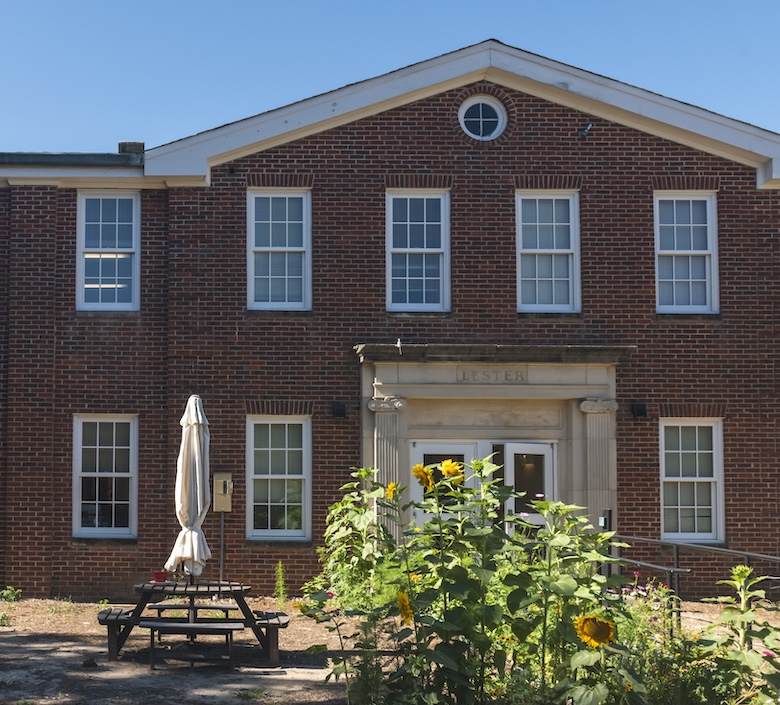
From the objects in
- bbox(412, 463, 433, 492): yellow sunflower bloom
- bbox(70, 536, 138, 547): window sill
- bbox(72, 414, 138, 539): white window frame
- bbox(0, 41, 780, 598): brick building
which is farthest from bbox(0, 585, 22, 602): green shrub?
bbox(412, 463, 433, 492): yellow sunflower bloom

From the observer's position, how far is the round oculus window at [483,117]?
17156 mm

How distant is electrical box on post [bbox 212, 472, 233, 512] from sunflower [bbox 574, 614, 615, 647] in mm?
10111

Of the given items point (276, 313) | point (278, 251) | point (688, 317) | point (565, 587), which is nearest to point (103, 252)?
point (278, 251)

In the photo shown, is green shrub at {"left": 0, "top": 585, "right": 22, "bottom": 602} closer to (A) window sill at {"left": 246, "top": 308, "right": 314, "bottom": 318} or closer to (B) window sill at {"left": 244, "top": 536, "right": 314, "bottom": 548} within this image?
(B) window sill at {"left": 244, "top": 536, "right": 314, "bottom": 548}

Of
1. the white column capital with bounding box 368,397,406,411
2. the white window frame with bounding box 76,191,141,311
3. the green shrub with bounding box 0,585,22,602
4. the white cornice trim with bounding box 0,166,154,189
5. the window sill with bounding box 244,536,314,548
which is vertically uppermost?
the white cornice trim with bounding box 0,166,154,189

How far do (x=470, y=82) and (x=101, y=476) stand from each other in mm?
8079

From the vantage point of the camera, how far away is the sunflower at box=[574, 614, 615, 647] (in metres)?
6.72

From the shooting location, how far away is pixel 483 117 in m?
17.2

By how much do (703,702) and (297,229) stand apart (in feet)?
35.6

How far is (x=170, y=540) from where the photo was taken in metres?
16.5

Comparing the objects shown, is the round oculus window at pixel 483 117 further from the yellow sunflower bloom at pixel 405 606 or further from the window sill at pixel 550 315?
the yellow sunflower bloom at pixel 405 606

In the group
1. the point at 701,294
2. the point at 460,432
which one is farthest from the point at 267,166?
the point at 701,294

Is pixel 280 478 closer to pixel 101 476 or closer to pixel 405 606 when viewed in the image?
pixel 101 476

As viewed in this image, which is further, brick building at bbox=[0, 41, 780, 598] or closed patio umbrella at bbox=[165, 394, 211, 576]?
brick building at bbox=[0, 41, 780, 598]
